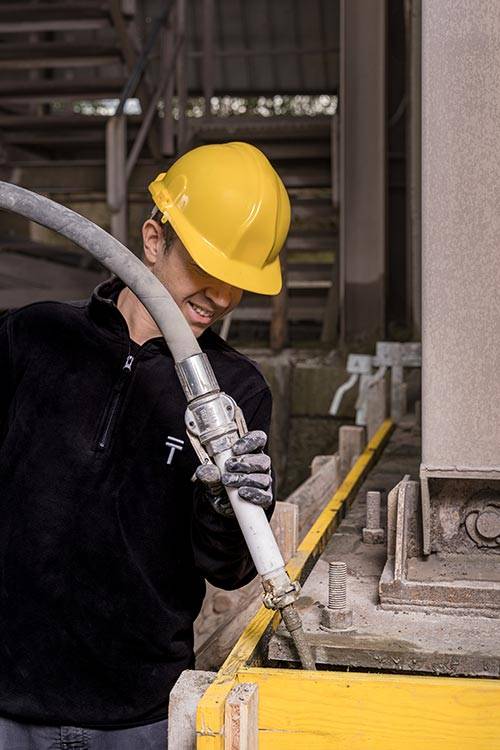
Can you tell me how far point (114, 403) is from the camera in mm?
1919

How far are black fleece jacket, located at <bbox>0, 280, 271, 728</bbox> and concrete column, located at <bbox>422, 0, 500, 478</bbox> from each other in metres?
0.50

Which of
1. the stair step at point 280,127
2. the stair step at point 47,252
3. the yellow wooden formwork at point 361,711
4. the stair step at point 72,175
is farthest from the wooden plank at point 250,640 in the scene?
the stair step at point 72,175

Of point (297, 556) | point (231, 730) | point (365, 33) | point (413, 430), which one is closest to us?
point (231, 730)

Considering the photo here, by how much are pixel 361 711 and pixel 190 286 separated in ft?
2.87

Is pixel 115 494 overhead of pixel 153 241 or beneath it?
beneath

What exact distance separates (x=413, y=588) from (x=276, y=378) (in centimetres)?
472

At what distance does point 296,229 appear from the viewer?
340 inches

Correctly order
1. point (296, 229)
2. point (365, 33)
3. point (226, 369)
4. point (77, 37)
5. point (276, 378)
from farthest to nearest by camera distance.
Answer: point (77, 37) < point (296, 229) < point (365, 33) < point (276, 378) < point (226, 369)

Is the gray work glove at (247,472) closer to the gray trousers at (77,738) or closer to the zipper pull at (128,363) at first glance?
the zipper pull at (128,363)

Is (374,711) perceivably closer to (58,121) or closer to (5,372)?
(5,372)

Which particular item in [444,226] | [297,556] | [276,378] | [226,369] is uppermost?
[444,226]

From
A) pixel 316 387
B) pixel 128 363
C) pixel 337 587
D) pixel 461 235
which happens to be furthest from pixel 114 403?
pixel 316 387

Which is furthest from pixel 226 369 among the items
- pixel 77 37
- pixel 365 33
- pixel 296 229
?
pixel 77 37

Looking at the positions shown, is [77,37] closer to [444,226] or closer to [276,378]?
[276,378]
